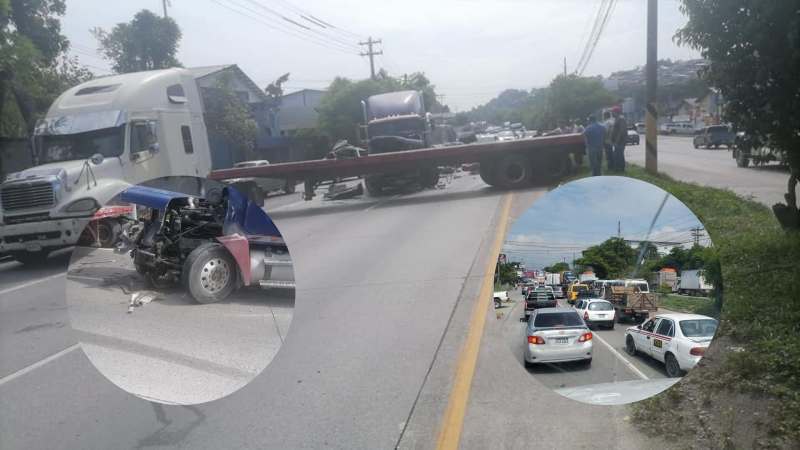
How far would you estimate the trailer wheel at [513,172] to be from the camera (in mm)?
16594

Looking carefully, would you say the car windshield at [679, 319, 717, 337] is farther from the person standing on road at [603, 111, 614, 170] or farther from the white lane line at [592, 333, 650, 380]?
the person standing on road at [603, 111, 614, 170]

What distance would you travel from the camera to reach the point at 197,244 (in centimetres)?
324

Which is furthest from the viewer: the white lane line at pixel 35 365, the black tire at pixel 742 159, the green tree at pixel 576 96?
the green tree at pixel 576 96

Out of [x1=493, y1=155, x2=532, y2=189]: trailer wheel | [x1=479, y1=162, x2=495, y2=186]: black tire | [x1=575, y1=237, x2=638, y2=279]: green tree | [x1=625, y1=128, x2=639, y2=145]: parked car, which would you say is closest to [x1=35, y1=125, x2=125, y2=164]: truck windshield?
[x1=479, y1=162, x2=495, y2=186]: black tire

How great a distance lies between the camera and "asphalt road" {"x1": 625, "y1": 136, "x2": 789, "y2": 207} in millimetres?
13711

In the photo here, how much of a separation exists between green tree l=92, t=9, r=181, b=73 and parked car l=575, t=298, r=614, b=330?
50.9 ft

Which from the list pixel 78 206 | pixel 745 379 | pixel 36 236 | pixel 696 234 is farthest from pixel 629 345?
pixel 36 236

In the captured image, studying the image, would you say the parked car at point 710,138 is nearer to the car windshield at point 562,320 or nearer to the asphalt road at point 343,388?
the asphalt road at point 343,388

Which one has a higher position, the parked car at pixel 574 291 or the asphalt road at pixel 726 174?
the parked car at pixel 574 291

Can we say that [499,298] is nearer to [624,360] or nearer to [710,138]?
[624,360]

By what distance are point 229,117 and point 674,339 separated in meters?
18.7

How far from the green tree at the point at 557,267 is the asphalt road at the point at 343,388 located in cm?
30

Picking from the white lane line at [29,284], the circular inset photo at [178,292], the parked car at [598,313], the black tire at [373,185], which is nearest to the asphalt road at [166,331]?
the circular inset photo at [178,292]

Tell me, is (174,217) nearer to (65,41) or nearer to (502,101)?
(65,41)
